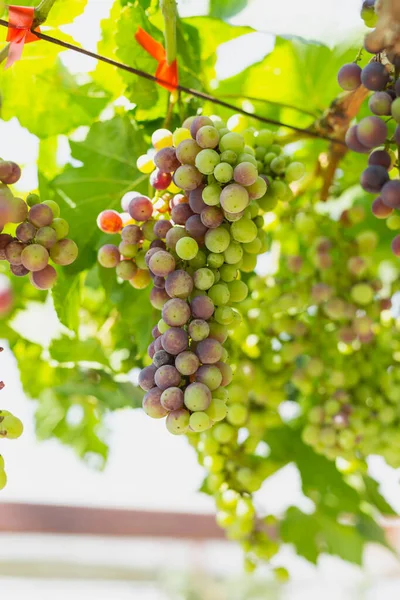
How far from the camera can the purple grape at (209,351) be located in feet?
1.43

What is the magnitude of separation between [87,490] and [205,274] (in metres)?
1.54

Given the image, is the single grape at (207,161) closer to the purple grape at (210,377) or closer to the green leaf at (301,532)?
the purple grape at (210,377)

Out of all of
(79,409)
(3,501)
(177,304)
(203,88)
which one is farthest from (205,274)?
(3,501)

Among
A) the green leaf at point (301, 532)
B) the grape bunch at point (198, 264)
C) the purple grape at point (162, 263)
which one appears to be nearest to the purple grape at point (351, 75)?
the grape bunch at point (198, 264)

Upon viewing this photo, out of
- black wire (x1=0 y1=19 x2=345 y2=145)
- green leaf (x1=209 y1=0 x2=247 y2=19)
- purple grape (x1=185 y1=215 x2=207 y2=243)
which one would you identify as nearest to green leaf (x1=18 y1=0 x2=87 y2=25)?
black wire (x1=0 y1=19 x2=345 y2=145)

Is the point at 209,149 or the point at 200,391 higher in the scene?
the point at 209,149

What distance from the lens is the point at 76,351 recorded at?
2.93ft

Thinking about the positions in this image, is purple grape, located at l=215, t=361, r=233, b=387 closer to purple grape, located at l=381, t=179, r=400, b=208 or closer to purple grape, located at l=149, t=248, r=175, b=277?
purple grape, located at l=149, t=248, r=175, b=277

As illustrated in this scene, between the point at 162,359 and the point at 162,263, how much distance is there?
71 millimetres

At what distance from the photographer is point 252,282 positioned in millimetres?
844

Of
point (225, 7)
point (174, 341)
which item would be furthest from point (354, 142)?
point (225, 7)

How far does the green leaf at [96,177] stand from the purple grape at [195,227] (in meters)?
0.22

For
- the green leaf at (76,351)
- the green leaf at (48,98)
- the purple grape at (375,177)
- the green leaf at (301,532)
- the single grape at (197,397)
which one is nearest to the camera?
the single grape at (197,397)

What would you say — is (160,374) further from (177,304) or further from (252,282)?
(252,282)
